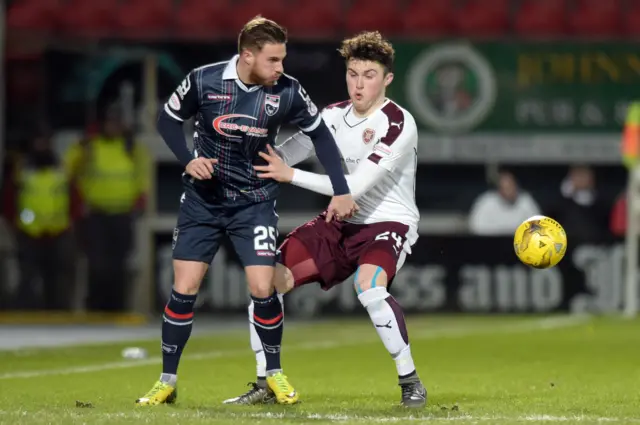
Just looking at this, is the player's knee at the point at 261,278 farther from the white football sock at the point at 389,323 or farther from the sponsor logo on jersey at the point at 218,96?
the sponsor logo on jersey at the point at 218,96

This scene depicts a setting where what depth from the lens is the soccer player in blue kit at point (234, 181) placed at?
681cm

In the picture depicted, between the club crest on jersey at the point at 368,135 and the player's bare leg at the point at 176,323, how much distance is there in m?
1.06

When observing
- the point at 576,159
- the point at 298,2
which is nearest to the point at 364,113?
the point at 576,159

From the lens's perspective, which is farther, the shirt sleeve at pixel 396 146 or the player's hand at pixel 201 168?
the shirt sleeve at pixel 396 146

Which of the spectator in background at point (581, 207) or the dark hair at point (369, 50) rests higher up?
the dark hair at point (369, 50)

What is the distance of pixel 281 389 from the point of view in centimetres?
697

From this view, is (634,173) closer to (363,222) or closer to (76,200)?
(76,200)

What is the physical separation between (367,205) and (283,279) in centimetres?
58

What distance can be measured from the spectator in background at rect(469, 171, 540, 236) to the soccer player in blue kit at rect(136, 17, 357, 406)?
8.50 metres

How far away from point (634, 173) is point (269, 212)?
29.5 feet

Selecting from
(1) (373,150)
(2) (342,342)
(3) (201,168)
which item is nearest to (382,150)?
(1) (373,150)

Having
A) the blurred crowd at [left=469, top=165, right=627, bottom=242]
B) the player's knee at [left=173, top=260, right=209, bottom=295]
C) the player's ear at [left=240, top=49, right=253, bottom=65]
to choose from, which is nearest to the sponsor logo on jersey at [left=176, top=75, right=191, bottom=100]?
the player's ear at [left=240, top=49, right=253, bottom=65]

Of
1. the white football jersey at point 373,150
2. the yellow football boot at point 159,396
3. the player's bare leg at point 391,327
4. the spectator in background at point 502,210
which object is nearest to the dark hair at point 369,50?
the white football jersey at point 373,150

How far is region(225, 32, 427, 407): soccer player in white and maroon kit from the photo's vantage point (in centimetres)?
690
